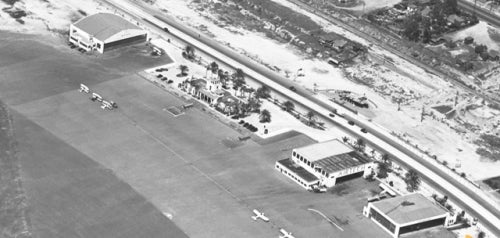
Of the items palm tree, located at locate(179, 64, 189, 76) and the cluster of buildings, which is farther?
palm tree, located at locate(179, 64, 189, 76)

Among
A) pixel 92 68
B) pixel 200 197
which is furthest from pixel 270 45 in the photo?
pixel 200 197

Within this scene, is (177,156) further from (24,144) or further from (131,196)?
(24,144)

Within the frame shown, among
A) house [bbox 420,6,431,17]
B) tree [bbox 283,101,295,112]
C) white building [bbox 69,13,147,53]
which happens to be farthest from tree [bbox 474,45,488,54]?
white building [bbox 69,13,147,53]

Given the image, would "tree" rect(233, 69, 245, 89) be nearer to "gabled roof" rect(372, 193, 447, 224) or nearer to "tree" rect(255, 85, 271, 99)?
"tree" rect(255, 85, 271, 99)

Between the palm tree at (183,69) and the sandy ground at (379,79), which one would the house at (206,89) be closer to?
the palm tree at (183,69)

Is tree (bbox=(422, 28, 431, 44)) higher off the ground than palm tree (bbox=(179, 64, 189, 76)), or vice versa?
tree (bbox=(422, 28, 431, 44))

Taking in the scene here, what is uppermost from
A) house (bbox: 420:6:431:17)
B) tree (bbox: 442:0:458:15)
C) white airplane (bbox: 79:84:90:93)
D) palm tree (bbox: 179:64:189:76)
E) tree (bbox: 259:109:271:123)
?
tree (bbox: 442:0:458:15)

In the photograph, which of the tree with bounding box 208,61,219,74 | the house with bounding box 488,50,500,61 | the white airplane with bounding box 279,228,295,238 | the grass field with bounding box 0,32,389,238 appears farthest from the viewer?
the house with bounding box 488,50,500,61
